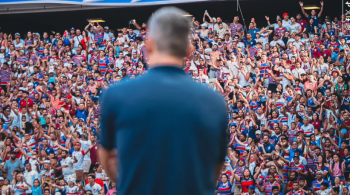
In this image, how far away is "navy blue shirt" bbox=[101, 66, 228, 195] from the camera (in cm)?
182

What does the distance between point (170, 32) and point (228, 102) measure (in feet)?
42.9

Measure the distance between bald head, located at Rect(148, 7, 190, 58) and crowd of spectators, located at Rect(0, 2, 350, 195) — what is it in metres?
10.5

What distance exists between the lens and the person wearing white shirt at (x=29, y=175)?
14.0m

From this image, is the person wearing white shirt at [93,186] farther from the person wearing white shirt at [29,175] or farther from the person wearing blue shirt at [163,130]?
the person wearing blue shirt at [163,130]

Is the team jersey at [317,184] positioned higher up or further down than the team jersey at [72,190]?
higher up

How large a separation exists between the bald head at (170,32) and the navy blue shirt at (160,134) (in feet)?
0.43

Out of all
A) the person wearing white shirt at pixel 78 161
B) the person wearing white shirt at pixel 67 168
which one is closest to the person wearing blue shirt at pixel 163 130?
the person wearing white shirt at pixel 78 161

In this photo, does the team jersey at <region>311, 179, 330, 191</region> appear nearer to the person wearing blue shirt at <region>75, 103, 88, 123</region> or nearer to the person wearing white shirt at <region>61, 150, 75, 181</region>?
the person wearing white shirt at <region>61, 150, 75, 181</region>

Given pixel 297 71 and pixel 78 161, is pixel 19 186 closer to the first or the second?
pixel 78 161

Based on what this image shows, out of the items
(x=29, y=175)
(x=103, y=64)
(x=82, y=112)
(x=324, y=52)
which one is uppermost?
(x=324, y=52)

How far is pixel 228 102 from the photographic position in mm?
14914

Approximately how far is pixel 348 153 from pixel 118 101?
12.0 meters

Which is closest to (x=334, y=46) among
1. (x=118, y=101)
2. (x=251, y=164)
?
(x=251, y=164)

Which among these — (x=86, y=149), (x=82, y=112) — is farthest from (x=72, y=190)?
(x=82, y=112)
